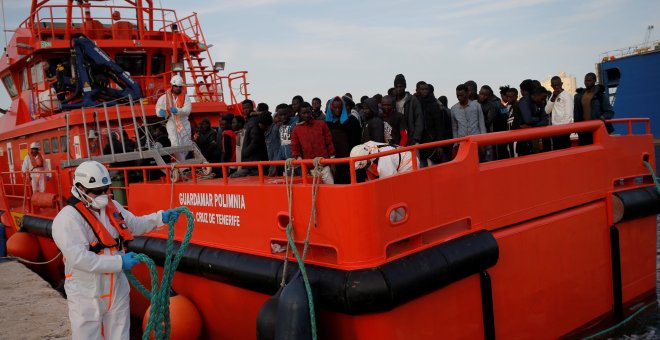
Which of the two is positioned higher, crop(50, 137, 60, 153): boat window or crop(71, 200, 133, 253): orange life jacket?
crop(50, 137, 60, 153): boat window

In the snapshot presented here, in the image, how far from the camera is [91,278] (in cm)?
376

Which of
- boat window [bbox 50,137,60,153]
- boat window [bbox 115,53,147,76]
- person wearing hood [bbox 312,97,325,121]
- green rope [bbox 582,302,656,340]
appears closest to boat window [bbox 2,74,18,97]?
boat window [bbox 115,53,147,76]

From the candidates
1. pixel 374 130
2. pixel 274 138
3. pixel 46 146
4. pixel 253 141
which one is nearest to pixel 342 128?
pixel 374 130

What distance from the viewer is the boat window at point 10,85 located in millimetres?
11298

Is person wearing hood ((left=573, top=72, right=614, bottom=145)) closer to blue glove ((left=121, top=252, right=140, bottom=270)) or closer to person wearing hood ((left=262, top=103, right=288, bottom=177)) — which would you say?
person wearing hood ((left=262, top=103, right=288, bottom=177))

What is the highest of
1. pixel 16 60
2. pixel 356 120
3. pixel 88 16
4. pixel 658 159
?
pixel 88 16

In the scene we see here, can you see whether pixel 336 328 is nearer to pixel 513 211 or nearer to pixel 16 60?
pixel 513 211

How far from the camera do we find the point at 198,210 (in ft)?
16.9

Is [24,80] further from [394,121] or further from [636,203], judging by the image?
[636,203]

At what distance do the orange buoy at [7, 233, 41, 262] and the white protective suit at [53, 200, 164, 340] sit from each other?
5.85m

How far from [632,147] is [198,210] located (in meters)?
4.43

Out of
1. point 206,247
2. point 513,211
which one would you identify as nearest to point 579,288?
point 513,211

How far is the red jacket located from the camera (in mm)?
5207

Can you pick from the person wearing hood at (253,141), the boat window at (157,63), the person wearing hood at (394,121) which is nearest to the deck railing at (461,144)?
the person wearing hood at (253,141)
